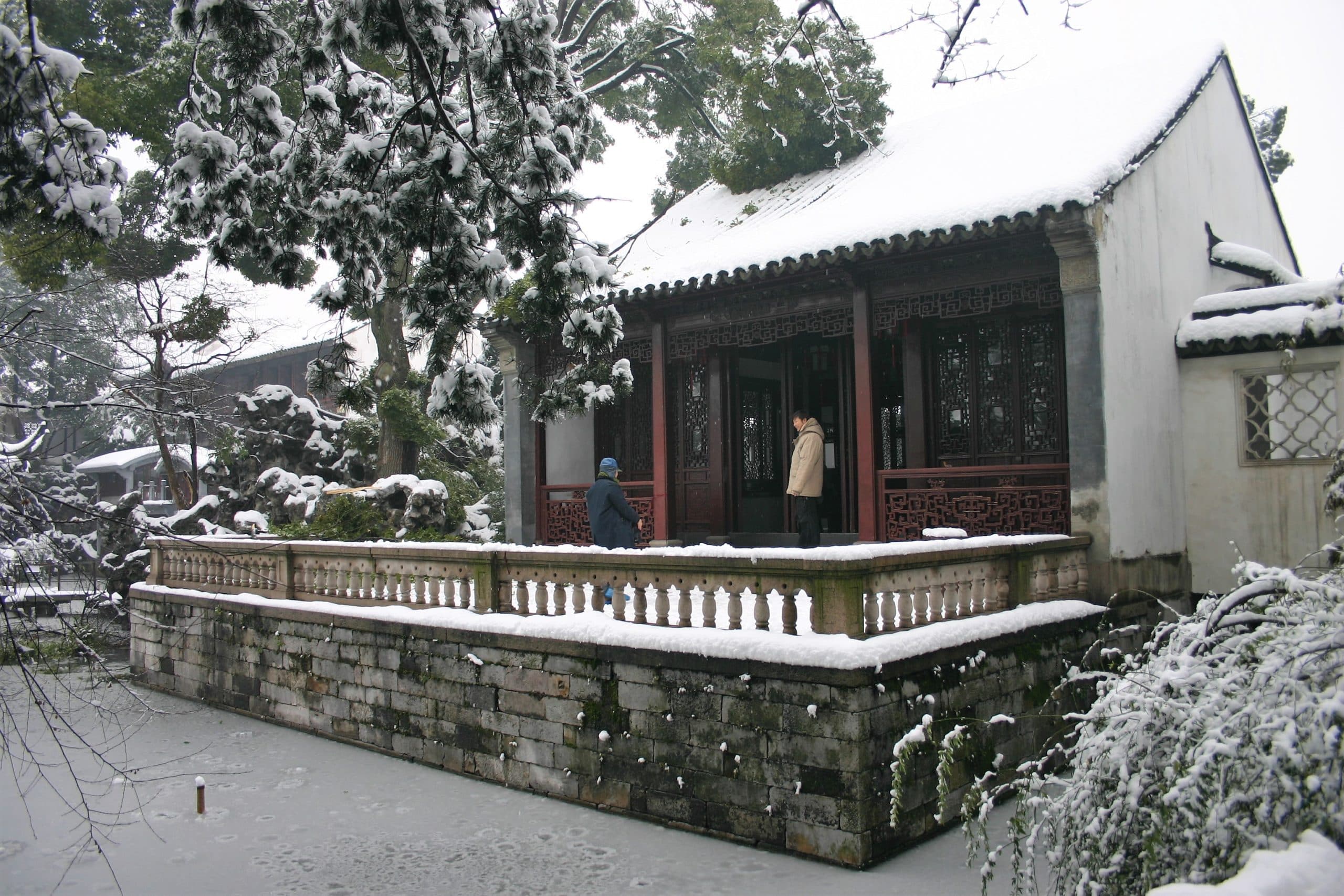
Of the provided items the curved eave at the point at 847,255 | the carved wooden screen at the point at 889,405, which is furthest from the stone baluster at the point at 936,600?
the carved wooden screen at the point at 889,405

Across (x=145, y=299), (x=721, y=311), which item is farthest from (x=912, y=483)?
(x=145, y=299)

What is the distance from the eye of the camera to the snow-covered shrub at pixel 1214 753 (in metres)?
2.50

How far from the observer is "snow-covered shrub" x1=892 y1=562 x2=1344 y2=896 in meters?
2.50

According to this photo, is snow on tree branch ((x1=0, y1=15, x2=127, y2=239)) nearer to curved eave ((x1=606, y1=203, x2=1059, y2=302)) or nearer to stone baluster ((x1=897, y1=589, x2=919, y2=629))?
stone baluster ((x1=897, y1=589, x2=919, y2=629))

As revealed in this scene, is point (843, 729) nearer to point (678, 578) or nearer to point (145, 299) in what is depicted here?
point (678, 578)

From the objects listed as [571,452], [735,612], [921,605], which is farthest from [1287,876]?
[571,452]

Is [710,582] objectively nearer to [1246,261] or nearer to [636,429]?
[636,429]

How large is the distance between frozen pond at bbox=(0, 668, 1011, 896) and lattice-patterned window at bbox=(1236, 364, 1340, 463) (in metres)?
4.78

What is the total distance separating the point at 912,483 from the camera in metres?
9.24

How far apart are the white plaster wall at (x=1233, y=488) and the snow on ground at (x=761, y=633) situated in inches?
76.3

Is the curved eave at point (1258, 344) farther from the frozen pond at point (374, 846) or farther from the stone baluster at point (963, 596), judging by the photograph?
the frozen pond at point (374, 846)

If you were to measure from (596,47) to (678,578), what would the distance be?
54.3 ft

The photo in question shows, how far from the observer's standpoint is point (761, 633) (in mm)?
5512

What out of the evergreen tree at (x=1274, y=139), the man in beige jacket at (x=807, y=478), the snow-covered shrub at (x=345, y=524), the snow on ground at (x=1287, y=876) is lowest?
the snow on ground at (x=1287, y=876)
